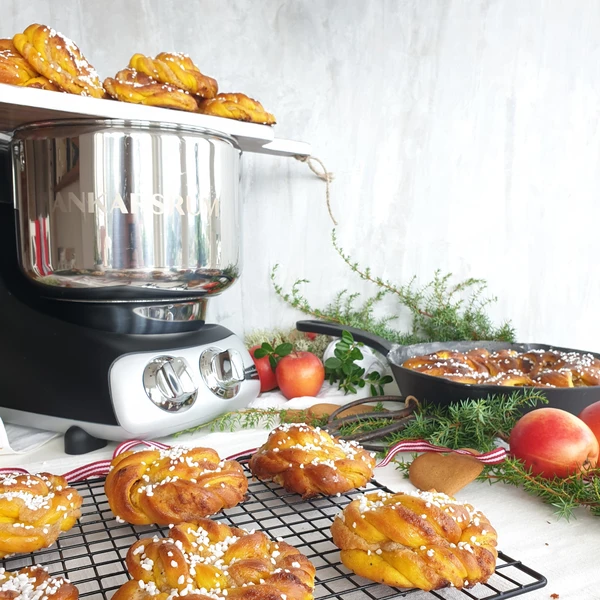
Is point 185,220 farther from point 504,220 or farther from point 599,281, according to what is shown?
point 599,281

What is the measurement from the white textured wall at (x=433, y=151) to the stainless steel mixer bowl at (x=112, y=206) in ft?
2.06

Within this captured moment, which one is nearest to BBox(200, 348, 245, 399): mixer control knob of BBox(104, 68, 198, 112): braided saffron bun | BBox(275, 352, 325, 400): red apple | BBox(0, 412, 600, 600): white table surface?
BBox(0, 412, 600, 600): white table surface

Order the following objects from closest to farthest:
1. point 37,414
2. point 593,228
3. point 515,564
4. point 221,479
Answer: point 515,564 → point 221,479 → point 37,414 → point 593,228

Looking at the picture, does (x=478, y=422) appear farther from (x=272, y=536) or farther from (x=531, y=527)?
(x=272, y=536)

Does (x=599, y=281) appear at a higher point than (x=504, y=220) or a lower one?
lower

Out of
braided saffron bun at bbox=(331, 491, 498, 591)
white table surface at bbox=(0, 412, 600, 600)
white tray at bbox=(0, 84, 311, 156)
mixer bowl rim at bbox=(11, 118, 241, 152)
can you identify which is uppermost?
white tray at bbox=(0, 84, 311, 156)

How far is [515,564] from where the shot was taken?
594 mm

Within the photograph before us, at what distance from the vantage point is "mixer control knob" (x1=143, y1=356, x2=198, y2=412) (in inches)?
38.8

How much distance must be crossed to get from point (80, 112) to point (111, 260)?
213 mm

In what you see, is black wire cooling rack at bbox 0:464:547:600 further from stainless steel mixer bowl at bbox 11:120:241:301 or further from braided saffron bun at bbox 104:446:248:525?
stainless steel mixer bowl at bbox 11:120:241:301

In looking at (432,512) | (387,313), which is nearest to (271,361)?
(387,313)

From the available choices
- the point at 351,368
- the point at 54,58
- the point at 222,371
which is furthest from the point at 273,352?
the point at 54,58

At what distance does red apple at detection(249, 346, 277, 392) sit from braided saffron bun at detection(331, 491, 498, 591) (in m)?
0.76

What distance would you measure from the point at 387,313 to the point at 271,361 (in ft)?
1.38
